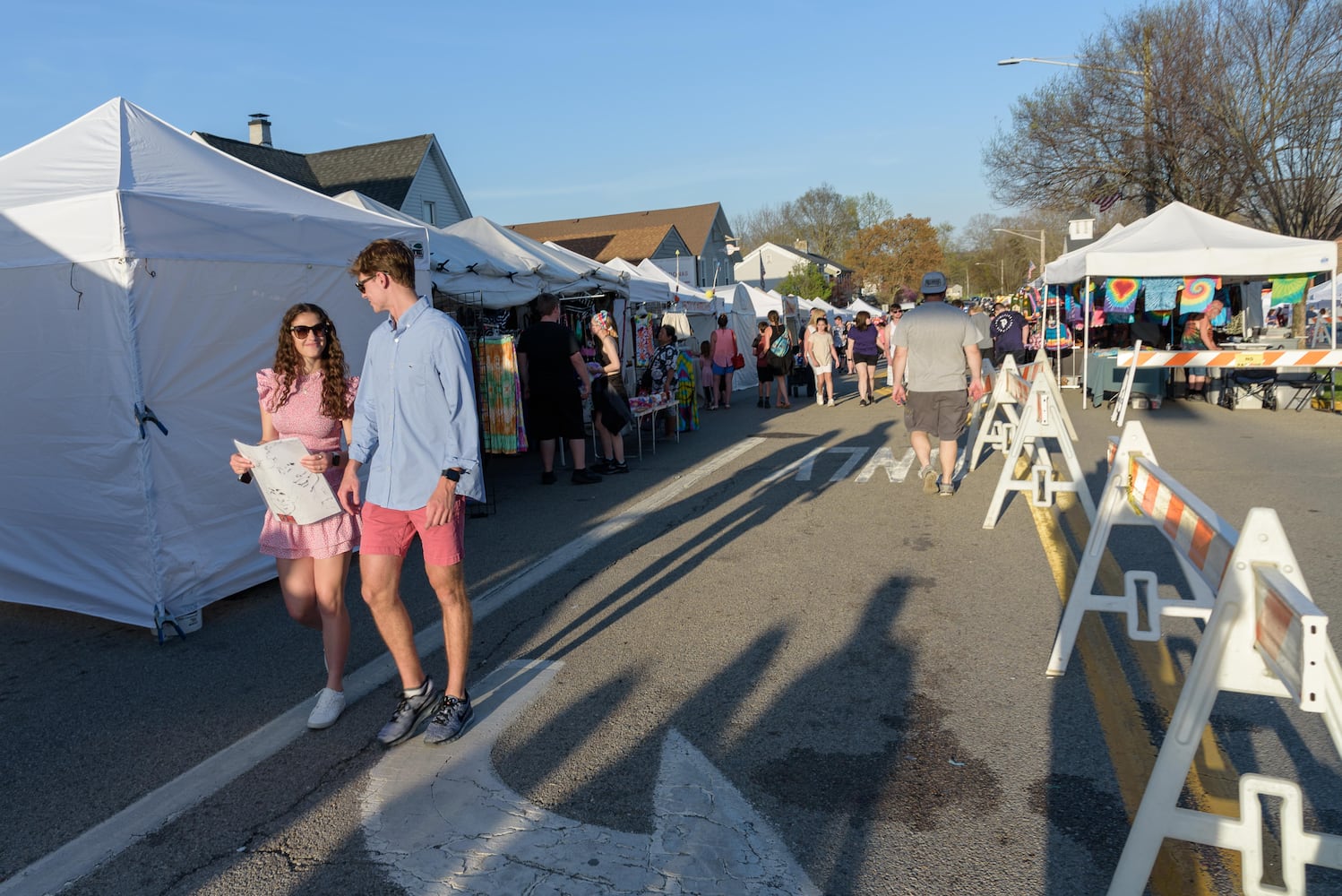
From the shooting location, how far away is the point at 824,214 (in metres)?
89.8

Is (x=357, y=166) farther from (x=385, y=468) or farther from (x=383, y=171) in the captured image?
(x=385, y=468)

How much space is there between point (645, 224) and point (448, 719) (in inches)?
2333

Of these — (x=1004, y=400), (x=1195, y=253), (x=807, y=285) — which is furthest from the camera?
(x=807, y=285)

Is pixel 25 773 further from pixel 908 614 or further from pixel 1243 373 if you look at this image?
pixel 1243 373

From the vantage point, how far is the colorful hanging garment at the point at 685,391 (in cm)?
1424

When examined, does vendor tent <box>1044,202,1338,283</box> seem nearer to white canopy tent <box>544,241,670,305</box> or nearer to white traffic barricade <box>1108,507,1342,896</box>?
white canopy tent <box>544,241,670,305</box>

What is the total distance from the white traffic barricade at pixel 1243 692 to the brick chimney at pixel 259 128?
36097 millimetres

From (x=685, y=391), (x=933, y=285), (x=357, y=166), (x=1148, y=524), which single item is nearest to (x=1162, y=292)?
(x=685, y=391)

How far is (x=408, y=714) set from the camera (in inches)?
152

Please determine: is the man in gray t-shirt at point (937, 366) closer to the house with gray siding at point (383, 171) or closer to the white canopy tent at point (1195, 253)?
the white canopy tent at point (1195, 253)

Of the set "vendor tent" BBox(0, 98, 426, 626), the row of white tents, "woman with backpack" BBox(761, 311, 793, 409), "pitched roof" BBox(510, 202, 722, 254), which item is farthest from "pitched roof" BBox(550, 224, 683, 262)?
"vendor tent" BBox(0, 98, 426, 626)

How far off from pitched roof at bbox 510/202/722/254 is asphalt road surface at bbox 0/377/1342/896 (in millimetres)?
54102

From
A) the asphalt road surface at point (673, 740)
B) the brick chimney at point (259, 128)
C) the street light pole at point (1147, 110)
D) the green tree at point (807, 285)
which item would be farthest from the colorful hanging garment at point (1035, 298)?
→ the green tree at point (807, 285)

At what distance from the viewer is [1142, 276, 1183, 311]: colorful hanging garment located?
15391 millimetres
